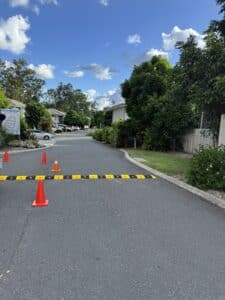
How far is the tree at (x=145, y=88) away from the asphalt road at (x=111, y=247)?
15020 mm

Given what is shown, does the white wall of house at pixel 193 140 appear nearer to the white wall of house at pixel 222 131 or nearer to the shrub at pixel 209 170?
the white wall of house at pixel 222 131

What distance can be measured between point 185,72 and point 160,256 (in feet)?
27.3

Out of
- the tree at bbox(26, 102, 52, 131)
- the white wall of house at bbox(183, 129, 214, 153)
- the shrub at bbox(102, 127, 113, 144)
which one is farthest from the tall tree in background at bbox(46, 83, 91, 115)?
the white wall of house at bbox(183, 129, 214, 153)

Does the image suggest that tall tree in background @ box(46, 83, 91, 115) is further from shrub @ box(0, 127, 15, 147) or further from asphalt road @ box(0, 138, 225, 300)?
asphalt road @ box(0, 138, 225, 300)

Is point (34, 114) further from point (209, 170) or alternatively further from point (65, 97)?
point (65, 97)

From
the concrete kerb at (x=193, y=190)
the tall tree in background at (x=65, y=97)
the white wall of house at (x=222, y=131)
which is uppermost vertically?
the tall tree in background at (x=65, y=97)

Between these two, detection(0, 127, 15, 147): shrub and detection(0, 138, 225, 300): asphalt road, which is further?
detection(0, 127, 15, 147): shrub

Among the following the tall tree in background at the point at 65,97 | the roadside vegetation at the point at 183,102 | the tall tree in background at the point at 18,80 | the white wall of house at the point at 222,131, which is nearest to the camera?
the roadside vegetation at the point at 183,102

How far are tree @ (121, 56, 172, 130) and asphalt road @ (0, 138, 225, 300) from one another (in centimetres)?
1502

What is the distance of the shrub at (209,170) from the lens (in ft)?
26.3

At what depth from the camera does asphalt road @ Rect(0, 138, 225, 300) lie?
3395mm

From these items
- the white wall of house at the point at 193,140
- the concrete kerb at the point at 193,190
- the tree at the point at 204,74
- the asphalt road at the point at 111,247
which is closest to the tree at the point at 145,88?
the white wall of house at the point at 193,140

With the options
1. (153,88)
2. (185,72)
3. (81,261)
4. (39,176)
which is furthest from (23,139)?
(81,261)

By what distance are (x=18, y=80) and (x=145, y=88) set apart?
56043 mm
